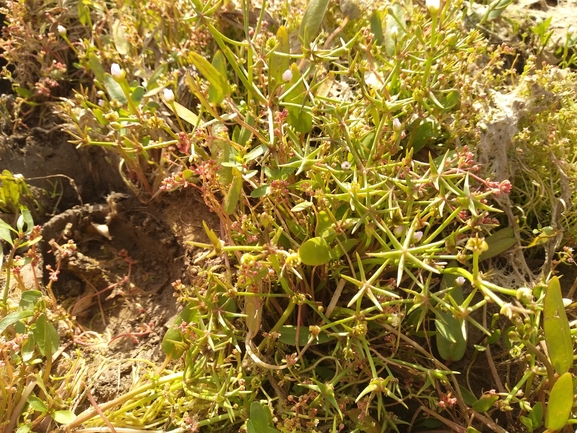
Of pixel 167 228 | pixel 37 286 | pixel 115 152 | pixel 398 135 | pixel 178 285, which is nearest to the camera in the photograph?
pixel 178 285

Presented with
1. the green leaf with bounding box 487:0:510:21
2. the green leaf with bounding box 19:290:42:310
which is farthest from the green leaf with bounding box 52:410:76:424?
the green leaf with bounding box 487:0:510:21

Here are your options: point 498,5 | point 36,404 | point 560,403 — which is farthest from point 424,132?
point 36,404

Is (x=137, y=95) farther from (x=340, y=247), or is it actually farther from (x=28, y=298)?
(x=340, y=247)

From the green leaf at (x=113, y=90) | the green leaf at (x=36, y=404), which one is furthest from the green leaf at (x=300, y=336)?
the green leaf at (x=113, y=90)

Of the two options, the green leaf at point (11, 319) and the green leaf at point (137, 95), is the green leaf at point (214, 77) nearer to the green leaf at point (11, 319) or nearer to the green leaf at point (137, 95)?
the green leaf at point (137, 95)

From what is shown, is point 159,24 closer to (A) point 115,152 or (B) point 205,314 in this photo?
(A) point 115,152

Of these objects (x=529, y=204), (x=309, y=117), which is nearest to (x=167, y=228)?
(x=309, y=117)
